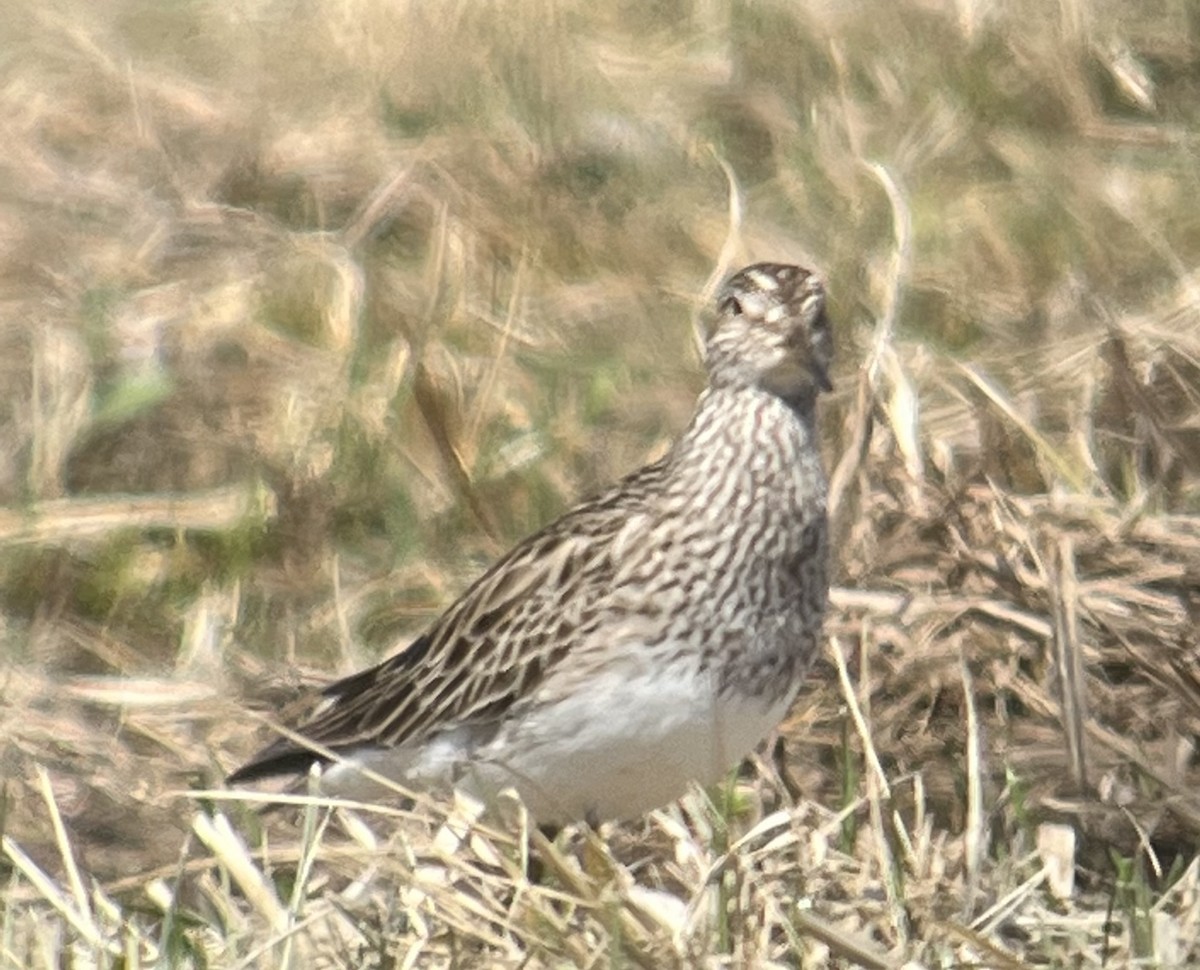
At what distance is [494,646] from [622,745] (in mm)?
463

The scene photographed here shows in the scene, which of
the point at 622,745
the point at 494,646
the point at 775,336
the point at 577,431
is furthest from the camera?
the point at 577,431

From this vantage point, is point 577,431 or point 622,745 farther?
point 577,431

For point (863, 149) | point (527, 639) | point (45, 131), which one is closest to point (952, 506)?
point (527, 639)

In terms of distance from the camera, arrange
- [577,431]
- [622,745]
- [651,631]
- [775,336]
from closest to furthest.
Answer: [622,745]
[651,631]
[775,336]
[577,431]

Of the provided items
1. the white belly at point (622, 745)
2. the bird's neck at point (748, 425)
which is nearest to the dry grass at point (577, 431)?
the white belly at point (622, 745)

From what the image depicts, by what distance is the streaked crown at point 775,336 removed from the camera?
504cm

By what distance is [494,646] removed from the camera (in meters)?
5.14

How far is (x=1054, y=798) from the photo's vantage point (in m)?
5.13

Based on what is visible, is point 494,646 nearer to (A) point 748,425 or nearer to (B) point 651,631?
(B) point 651,631

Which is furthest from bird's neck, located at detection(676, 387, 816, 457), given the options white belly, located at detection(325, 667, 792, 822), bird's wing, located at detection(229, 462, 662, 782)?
white belly, located at detection(325, 667, 792, 822)

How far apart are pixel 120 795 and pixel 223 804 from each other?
1.46ft

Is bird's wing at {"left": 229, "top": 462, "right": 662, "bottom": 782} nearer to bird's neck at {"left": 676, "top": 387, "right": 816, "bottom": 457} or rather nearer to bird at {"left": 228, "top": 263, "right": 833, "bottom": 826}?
bird at {"left": 228, "top": 263, "right": 833, "bottom": 826}

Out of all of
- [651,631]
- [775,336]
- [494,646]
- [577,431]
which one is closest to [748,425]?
[775,336]

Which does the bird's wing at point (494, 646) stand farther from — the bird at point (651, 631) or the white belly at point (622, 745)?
the white belly at point (622, 745)
